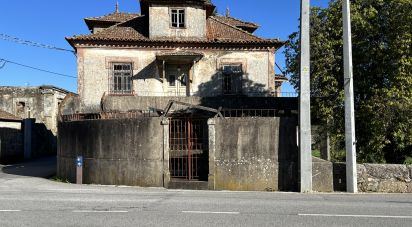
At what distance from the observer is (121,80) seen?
26781mm

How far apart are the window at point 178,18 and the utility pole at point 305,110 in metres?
12.7

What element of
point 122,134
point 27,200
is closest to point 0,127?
point 122,134

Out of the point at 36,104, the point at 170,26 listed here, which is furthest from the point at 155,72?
the point at 36,104

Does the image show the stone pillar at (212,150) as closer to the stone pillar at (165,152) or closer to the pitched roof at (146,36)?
the stone pillar at (165,152)

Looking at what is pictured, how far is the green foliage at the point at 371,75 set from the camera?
16328mm

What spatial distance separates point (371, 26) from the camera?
17.2 metres

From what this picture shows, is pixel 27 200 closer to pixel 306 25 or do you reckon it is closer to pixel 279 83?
pixel 306 25

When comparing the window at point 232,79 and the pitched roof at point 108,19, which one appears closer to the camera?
the window at point 232,79

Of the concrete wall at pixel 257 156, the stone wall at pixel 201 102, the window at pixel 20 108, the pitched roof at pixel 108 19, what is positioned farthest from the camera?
the window at pixel 20 108

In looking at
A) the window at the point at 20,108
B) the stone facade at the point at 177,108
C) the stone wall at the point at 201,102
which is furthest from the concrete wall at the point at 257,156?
the window at the point at 20,108

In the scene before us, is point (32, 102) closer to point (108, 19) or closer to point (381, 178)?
point (108, 19)

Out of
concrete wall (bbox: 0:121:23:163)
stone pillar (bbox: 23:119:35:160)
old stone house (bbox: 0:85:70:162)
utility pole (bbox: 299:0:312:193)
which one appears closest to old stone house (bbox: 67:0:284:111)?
concrete wall (bbox: 0:121:23:163)

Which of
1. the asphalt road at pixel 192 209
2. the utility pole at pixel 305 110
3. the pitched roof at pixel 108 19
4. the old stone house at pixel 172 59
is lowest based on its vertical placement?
the asphalt road at pixel 192 209

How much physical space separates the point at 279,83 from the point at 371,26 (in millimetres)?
22105
